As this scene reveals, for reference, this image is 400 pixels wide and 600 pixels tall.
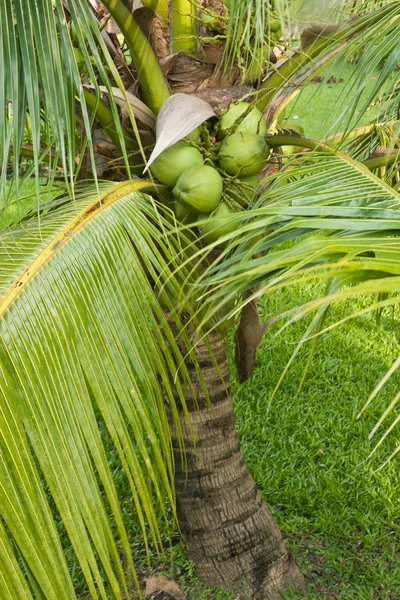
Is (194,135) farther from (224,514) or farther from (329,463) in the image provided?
(329,463)

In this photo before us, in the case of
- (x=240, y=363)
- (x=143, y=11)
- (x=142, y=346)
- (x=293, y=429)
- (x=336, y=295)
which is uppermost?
(x=143, y=11)

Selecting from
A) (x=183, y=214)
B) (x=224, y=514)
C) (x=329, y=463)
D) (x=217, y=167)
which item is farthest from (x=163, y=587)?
(x=217, y=167)

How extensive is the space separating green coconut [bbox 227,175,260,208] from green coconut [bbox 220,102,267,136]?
0.11 metres

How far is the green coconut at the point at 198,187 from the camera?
1547mm

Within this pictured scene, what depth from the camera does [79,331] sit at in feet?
4.25

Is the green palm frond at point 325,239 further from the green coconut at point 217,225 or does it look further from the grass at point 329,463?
the grass at point 329,463

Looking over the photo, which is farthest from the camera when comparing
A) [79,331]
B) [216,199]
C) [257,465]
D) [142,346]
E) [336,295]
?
[257,465]

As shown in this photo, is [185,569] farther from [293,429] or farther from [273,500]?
[293,429]

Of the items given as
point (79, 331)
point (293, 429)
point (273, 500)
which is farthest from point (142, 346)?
point (293, 429)

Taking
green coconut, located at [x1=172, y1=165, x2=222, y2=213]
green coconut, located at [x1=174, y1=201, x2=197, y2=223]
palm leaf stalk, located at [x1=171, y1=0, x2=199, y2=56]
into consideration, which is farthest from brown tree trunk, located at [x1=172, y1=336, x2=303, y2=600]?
palm leaf stalk, located at [x1=171, y1=0, x2=199, y2=56]

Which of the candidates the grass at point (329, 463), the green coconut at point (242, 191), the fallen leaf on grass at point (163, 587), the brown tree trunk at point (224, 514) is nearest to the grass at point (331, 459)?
the grass at point (329, 463)

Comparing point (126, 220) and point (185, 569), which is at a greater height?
point (126, 220)

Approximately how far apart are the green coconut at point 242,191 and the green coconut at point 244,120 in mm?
113

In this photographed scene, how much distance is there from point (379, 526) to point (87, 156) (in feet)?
5.84
